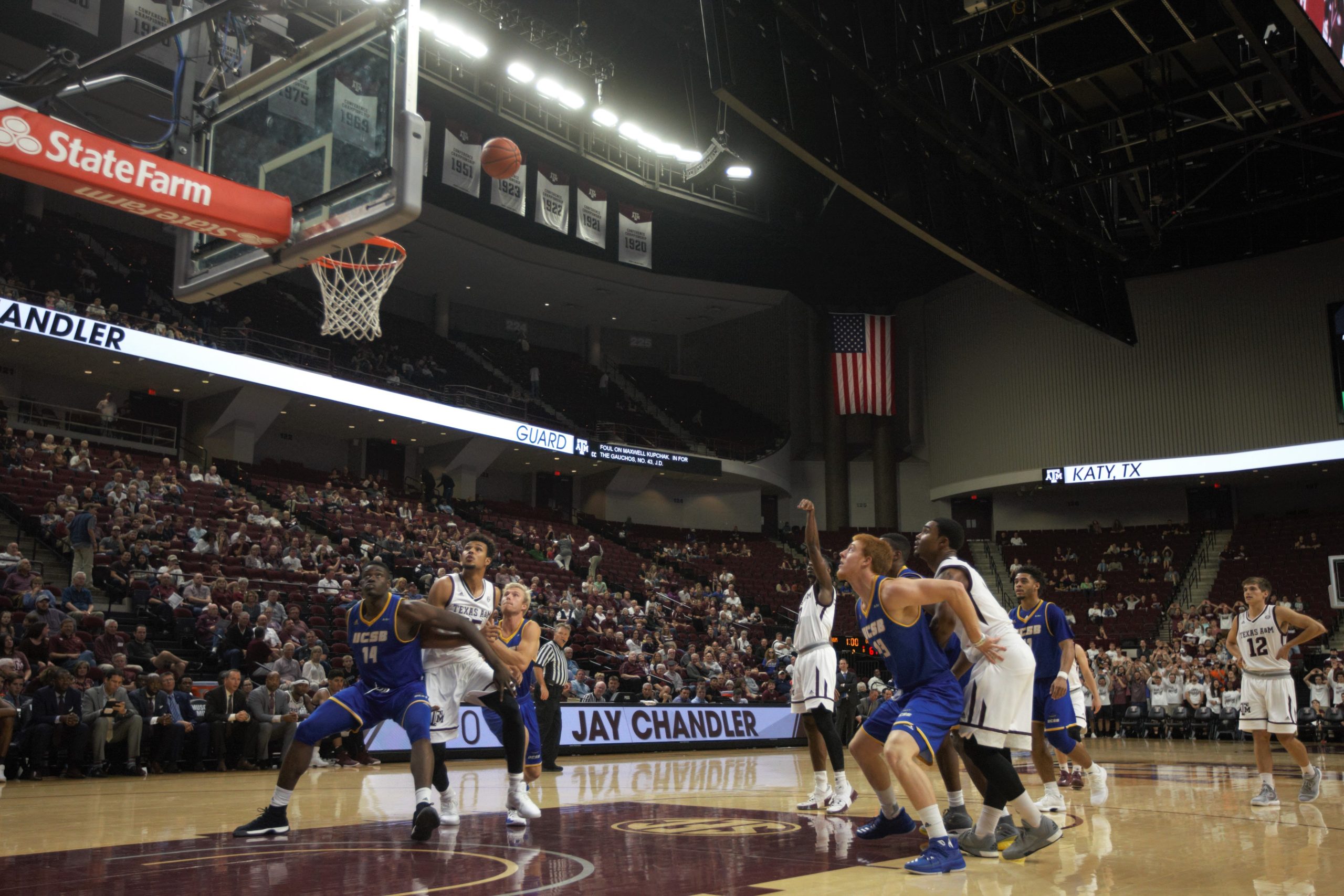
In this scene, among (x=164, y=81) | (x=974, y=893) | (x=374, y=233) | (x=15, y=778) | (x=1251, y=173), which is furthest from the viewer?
(x=164, y=81)

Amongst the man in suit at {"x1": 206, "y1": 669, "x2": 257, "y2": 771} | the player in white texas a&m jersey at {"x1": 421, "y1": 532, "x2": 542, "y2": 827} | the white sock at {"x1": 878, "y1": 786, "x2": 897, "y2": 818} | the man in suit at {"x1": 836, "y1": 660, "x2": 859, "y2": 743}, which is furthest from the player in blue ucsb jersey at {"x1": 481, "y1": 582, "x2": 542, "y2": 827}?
the man in suit at {"x1": 836, "y1": 660, "x2": 859, "y2": 743}

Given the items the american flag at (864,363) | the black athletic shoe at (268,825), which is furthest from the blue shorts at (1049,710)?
the american flag at (864,363)

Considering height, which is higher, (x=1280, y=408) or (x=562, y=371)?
(x=562, y=371)

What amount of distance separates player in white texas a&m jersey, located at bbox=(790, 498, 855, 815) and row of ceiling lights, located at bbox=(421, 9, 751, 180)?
1876 centimetres

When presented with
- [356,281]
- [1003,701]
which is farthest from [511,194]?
[1003,701]

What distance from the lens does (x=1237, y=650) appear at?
967cm

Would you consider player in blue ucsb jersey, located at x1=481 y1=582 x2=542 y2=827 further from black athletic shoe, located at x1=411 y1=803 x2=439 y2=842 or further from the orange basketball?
the orange basketball

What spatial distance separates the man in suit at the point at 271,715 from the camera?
1297cm

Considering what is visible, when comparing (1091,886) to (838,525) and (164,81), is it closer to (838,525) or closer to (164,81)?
(164,81)

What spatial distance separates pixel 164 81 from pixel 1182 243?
2720 centimetres

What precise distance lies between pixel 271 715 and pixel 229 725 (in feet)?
1.59

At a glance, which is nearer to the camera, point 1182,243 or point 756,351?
point 1182,243

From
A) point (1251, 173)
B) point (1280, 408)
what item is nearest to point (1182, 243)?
point (1280, 408)

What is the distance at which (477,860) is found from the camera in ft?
18.8
